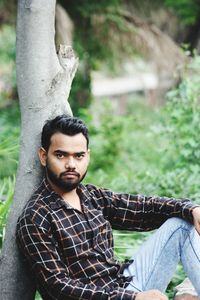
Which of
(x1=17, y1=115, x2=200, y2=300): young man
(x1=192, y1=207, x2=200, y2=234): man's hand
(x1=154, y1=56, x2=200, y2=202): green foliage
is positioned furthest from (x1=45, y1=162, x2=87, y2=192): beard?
(x1=154, y1=56, x2=200, y2=202): green foliage

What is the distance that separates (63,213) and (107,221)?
342 millimetres

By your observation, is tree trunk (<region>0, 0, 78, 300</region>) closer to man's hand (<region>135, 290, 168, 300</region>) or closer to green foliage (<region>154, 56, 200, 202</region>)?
man's hand (<region>135, 290, 168, 300</region>)

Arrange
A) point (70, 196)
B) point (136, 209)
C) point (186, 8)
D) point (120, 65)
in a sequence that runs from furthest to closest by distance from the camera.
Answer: point (120, 65), point (186, 8), point (136, 209), point (70, 196)

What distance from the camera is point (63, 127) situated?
3318mm

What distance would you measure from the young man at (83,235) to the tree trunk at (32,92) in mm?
169

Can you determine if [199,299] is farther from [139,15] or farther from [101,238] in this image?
[139,15]

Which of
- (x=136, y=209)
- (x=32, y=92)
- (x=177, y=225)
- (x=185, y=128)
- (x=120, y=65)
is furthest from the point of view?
(x=120, y=65)

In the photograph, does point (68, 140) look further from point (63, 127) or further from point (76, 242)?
point (76, 242)

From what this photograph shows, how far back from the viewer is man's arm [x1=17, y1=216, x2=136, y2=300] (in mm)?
3107

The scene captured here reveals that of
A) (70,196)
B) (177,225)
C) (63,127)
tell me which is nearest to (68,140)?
(63,127)

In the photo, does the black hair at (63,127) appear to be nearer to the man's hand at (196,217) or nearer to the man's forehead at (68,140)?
the man's forehead at (68,140)

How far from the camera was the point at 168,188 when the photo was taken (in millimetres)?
5883

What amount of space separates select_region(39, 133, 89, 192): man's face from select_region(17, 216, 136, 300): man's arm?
277mm

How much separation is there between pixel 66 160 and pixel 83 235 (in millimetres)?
397
